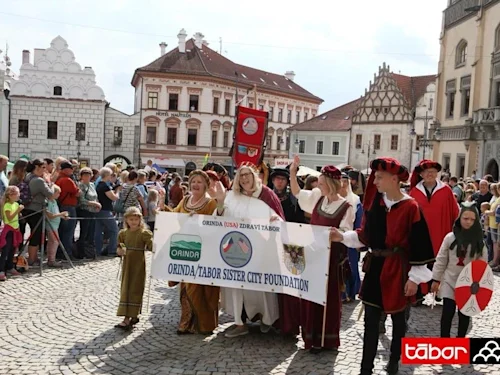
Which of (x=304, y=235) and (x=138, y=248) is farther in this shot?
(x=138, y=248)

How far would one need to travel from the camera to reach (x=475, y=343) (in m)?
5.36

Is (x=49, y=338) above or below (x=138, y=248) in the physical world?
below

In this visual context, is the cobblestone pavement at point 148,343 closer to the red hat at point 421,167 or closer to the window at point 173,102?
the red hat at point 421,167

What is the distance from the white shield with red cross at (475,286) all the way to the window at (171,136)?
158ft

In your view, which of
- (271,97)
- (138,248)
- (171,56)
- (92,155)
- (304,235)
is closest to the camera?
(304,235)

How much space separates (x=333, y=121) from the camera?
60906mm

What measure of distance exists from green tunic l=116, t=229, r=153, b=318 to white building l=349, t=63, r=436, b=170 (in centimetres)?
4617

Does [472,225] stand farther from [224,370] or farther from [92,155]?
[92,155]

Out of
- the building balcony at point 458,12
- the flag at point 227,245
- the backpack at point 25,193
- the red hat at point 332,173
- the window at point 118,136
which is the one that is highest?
the building balcony at point 458,12

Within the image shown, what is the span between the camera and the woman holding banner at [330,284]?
586cm

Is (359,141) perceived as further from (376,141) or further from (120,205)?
(120,205)

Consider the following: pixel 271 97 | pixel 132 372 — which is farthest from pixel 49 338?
pixel 271 97

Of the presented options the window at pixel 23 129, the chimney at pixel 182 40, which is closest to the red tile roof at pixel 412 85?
the chimney at pixel 182 40

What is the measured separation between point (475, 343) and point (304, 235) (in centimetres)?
195
